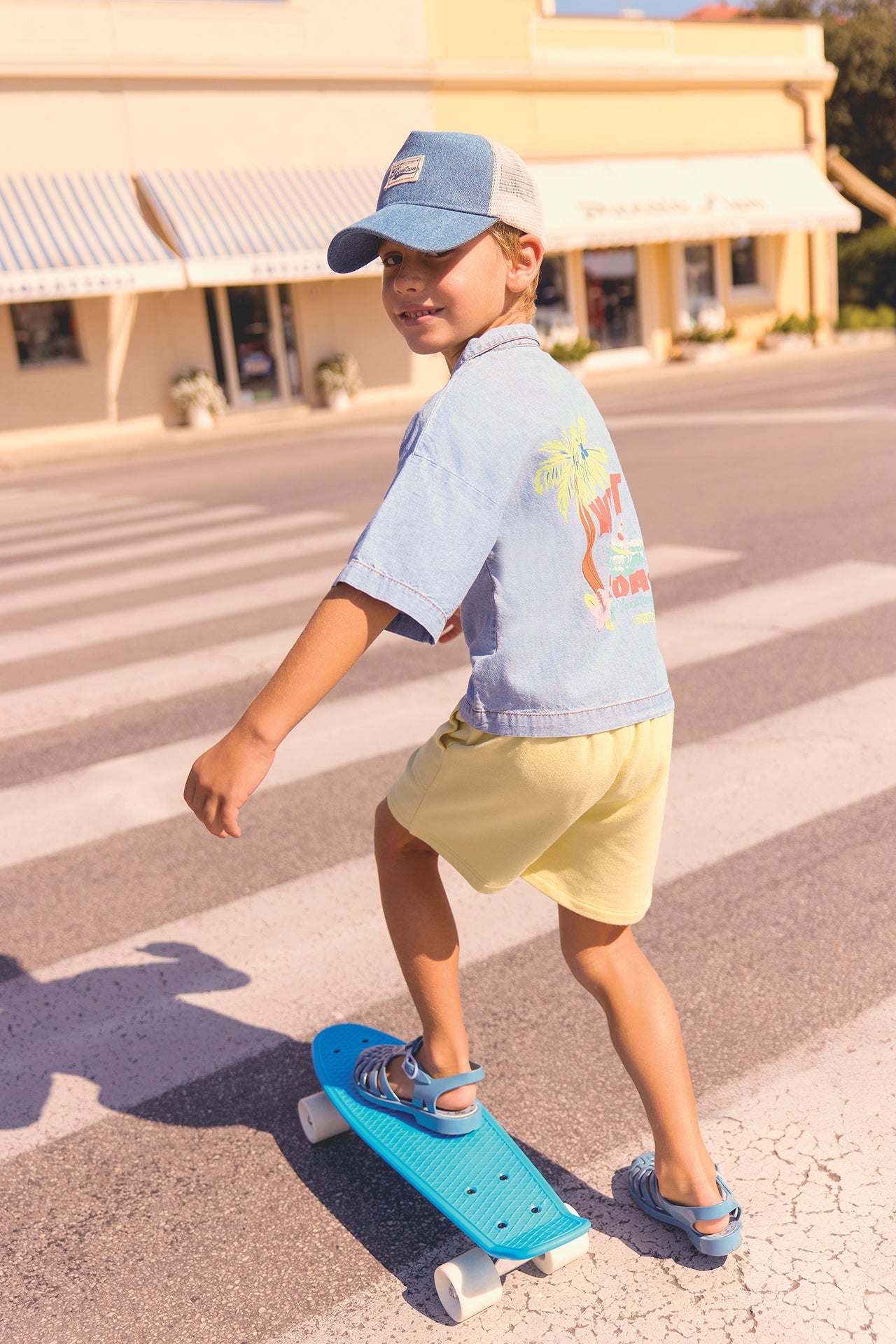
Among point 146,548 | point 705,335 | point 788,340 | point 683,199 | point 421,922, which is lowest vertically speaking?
point 788,340

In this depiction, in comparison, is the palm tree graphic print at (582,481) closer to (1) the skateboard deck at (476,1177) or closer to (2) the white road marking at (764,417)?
(1) the skateboard deck at (476,1177)

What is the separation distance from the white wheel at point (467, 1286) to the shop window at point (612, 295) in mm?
26867

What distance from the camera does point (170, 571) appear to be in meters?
8.59

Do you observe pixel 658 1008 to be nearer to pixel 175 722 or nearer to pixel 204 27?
pixel 175 722

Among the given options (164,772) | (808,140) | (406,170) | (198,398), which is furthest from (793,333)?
(406,170)

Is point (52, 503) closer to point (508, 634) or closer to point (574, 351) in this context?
point (508, 634)

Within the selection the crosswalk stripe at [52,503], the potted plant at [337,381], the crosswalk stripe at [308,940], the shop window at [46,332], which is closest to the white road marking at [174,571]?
the crosswalk stripe at [308,940]

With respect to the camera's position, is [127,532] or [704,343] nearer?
[127,532]

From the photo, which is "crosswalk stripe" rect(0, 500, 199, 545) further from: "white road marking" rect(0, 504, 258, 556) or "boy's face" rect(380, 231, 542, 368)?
"boy's face" rect(380, 231, 542, 368)

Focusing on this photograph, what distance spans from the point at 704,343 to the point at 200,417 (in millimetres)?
11576

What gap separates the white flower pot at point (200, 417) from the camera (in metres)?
21.9

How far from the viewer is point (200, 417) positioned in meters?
21.9

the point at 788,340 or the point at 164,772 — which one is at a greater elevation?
the point at 164,772

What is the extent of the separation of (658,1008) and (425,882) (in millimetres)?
447
